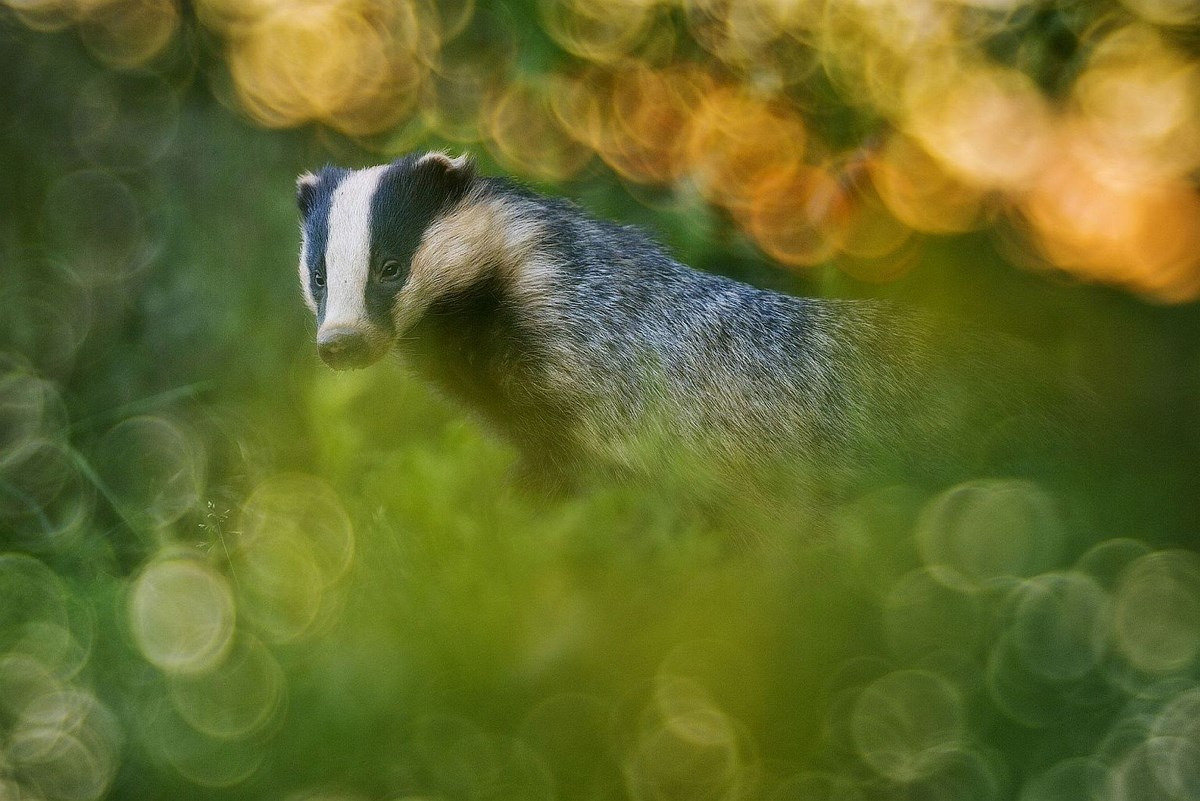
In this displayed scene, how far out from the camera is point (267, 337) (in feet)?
8.67

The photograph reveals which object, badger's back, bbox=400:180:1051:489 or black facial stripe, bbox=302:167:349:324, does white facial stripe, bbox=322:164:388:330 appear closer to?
black facial stripe, bbox=302:167:349:324

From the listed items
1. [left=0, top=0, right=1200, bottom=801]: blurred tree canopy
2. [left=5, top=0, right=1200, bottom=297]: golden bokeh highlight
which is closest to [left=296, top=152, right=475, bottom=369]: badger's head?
[left=0, top=0, right=1200, bottom=801]: blurred tree canopy

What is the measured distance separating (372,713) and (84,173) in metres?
3.17

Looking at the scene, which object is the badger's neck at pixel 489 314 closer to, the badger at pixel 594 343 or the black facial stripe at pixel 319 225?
the badger at pixel 594 343

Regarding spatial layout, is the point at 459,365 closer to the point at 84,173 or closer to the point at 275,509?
the point at 275,509

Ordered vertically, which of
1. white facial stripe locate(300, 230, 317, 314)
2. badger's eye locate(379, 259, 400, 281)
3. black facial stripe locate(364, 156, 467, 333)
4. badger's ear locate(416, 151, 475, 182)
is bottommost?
white facial stripe locate(300, 230, 317, 314)

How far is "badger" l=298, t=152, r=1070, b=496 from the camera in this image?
161 cm

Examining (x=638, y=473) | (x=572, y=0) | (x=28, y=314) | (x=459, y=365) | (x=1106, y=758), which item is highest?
(x=1106, y=758)

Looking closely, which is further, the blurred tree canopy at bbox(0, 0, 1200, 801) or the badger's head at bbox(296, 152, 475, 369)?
the badger's head at bbox(296, 152, 475, 369)

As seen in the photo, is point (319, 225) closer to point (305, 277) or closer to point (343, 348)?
point (305, 277)

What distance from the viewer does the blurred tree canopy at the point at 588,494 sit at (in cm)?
64

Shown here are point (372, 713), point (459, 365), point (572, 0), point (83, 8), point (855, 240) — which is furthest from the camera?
point (83, 8)

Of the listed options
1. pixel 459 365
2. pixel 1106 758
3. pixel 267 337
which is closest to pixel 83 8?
pixel 267 337

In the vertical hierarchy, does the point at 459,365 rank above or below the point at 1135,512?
below
